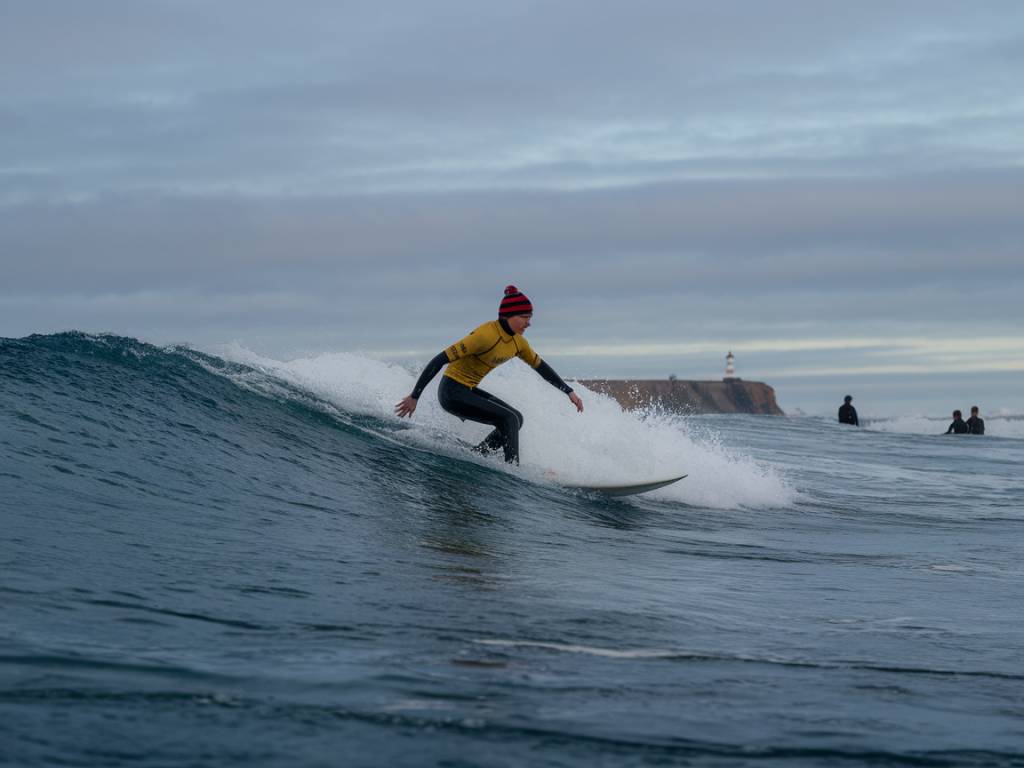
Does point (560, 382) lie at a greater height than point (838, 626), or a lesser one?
greater

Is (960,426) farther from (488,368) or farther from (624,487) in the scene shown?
(488,368)

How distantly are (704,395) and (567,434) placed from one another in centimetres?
4686

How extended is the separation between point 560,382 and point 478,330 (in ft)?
3.68

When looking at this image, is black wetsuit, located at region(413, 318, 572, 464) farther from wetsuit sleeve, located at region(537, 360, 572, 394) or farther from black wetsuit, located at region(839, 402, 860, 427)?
black wetsuit, located at region(839, 402, 860, 427)

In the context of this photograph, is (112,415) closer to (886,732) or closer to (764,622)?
(764,622)

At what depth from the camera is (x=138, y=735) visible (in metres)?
3.23

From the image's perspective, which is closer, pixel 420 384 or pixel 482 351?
pixel 420 384

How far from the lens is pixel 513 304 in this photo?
10.3 meters

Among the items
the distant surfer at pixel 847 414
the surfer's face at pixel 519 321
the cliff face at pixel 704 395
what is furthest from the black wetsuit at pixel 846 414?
the surfer's face at pixel 519 321

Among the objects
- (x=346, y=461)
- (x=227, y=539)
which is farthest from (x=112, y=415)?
(x=227, y=539)

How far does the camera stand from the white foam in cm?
1251

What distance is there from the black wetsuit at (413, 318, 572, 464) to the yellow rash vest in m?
0.06

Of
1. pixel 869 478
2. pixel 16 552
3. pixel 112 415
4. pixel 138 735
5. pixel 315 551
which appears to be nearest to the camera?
pixel 138 735

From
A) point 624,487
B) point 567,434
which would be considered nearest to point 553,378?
point 624,487
